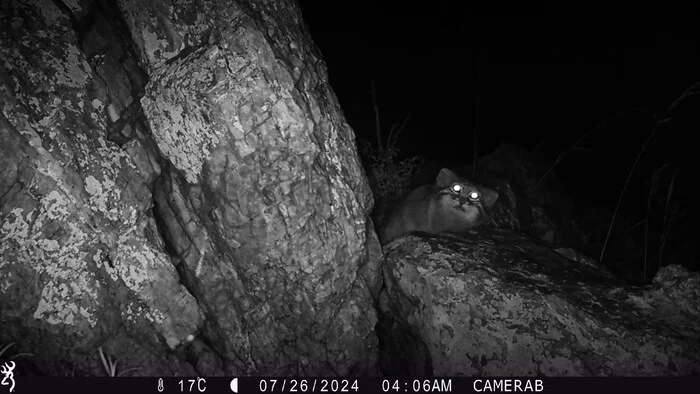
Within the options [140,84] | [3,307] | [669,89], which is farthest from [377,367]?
[669,89]

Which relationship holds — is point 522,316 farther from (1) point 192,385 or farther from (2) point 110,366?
(2) point 110,366

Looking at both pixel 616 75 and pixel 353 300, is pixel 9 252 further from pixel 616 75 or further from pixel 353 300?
pixel 616 75

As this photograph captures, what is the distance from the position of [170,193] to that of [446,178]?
3.70 m

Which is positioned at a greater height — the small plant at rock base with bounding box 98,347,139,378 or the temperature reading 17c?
the small plant at rock base with bounding box 98,347,139,378

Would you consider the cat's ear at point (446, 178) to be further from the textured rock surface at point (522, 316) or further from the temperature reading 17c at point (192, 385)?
the temperature reading 17c at point (192, 385)

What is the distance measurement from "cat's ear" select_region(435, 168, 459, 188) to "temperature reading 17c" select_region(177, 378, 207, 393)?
3.91 metres

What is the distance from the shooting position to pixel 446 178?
208 inches

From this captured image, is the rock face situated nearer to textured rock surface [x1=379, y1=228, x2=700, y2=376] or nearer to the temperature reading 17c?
the temperature reading 17c

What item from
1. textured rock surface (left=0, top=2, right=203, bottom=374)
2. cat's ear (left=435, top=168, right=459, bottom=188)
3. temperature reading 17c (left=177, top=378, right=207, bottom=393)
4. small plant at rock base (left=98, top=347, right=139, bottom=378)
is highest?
textured rock surface (left=0, top=2, right=203, bottom=374)

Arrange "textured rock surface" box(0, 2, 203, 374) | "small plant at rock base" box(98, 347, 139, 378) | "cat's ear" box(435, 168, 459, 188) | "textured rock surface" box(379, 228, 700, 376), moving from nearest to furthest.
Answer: "textured rock surface" box(0, 2, 203, 374), "small plant at rock base" box(98, 347, 139, 378), "textured rock surface" box(379, 228, 700, 376), "cat's ear" box(435, 168, 459, 188)

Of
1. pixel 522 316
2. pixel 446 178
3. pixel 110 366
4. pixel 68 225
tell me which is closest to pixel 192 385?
pixel 110 366

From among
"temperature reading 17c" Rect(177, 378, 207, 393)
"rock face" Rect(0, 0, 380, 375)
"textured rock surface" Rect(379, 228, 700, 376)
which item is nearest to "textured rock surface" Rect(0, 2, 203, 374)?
"rock face" Rect(0, 0, 380, 375)

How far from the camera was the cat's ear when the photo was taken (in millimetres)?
5234

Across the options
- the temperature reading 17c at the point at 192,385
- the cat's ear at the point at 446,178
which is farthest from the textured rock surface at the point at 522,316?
the temperature reading 17c at the point at 192,385
